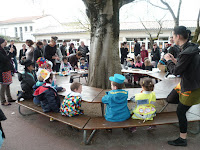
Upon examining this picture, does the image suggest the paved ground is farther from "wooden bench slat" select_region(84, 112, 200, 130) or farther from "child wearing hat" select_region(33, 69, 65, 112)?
"child wearing hat" select_region(33, 69, 65, 112)

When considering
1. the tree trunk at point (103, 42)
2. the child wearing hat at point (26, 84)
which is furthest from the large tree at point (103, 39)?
the child wearing hat at point (26, 84)

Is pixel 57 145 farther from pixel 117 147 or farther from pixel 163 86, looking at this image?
pixel 163 86

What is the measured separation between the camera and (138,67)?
780 centimetres

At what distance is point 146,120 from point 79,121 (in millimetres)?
1184

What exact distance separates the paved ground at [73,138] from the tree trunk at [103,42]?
92.5 inches

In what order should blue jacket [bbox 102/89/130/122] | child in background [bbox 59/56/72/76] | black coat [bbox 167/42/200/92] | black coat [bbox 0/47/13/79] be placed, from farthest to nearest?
child in background [bbox 59/56/72/76]
black coat [bbox 0/47/13/79]
blue jacket [bbox 102/89/130/122]
black coat [bbox 167/42/200/92]

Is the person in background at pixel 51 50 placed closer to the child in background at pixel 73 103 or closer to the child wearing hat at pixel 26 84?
the child wearing hat at pixel 26 84

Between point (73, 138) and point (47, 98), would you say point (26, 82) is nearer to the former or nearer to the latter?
point (47, 98)

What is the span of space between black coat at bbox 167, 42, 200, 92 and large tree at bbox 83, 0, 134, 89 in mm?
3124

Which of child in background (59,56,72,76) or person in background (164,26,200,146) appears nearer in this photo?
person in background (164,26,200,146)

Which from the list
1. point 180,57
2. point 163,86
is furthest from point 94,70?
point 180,57

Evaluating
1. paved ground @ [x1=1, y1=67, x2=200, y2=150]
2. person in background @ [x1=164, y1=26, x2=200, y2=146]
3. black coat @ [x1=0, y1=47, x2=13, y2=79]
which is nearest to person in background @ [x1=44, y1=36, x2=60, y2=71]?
black coat @ [x1=0, y1=47, x2=13, y2=79]

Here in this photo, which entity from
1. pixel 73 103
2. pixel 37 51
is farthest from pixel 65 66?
pixel 73 103

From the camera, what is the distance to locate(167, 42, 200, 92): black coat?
8.49 ft
